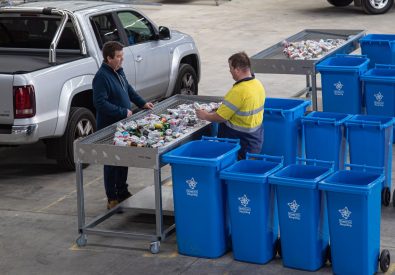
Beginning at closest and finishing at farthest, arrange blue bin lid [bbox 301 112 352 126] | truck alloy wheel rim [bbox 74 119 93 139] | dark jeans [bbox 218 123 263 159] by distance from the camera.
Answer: dark jeans [bbox 218 123 263 159], blue bin lid [bbox 301 112 352 126], truck alloy wheel rim [bbox 74 119 93 139]

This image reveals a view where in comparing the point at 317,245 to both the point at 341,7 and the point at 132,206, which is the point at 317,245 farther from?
the point at 341,7

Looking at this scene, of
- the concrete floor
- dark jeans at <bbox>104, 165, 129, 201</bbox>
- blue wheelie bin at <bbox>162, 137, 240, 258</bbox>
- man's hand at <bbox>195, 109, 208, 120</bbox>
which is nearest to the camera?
blue wheelie bin at <bbox>162, 137, 240, 258</bbox>

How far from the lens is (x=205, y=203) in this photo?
8602 millimetres

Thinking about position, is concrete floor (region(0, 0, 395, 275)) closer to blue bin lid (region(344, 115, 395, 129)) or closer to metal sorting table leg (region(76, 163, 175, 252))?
metal sorting table leg (region(76, 163, 175, 252))

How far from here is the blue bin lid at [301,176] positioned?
320 inches

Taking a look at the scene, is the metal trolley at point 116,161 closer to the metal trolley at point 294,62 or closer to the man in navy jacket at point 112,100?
the man in navy jacket at point 112,100

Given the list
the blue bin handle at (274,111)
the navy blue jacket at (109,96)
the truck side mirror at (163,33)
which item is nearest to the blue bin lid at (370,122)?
the blue bin handle at (274,111)

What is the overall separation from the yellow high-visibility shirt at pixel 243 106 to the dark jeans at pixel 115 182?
4.40ft

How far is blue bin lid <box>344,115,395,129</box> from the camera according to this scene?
10.0m

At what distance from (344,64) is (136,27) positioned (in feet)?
9.42

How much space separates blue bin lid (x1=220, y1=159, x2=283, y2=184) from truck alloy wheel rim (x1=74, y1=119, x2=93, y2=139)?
10.8 feet

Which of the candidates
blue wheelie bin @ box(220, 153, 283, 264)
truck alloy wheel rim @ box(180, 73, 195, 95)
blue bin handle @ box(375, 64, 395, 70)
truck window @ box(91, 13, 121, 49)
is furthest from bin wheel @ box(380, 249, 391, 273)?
truck alloy wheel rim @ box(180, 73, 195, 95)

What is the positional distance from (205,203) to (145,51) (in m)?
4.60

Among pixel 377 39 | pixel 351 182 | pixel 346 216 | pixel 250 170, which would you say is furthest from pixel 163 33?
pixel 346 216
